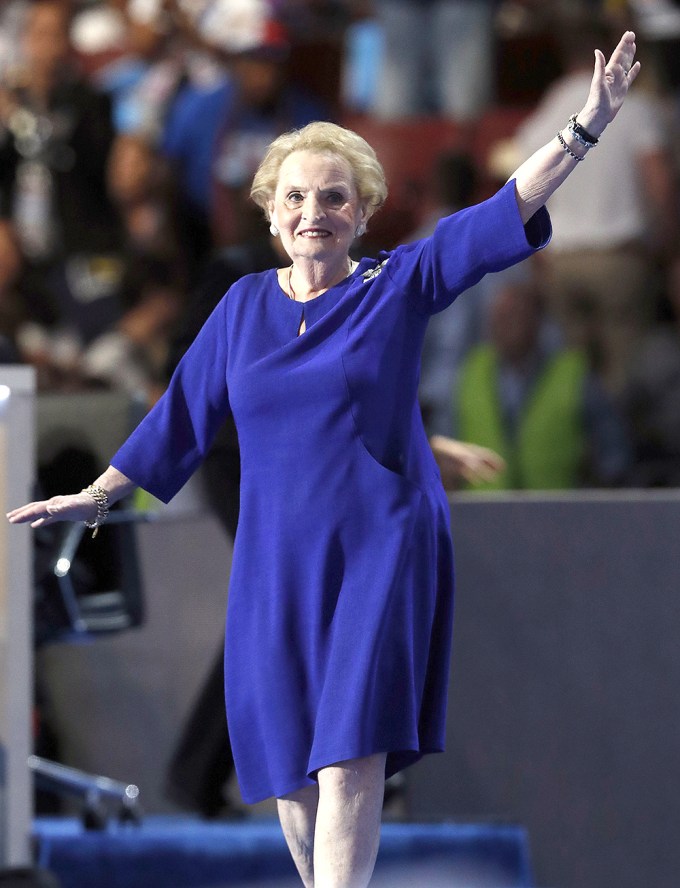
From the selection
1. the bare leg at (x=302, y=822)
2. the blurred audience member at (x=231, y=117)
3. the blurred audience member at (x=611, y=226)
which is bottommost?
the bare leg at (x=302, y=822)

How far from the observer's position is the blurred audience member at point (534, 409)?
5316 millimetres

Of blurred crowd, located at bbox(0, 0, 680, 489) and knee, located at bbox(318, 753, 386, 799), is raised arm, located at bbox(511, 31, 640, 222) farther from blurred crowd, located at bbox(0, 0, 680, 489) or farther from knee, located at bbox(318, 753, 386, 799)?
blurred crowd, located at bbox(0, 0, 680, 489)

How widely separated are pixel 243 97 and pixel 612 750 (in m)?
3.35

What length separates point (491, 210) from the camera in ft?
7.68

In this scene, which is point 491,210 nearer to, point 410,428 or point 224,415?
point 410,428

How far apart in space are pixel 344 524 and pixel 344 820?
44 centimetres

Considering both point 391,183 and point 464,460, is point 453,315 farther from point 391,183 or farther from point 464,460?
point 464,460

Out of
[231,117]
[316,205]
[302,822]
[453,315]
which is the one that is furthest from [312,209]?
[231,117]

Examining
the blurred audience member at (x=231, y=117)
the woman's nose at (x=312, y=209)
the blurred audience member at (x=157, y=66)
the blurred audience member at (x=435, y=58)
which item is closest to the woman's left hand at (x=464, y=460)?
the woman's nose at (x=312, y=209)

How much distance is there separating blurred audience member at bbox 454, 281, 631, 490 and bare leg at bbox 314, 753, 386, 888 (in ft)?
9.73

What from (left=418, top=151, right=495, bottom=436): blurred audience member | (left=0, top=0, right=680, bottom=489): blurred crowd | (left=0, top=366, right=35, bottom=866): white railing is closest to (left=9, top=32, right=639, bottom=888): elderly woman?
(left=0, top=366, right=35, bottom=866): white railing

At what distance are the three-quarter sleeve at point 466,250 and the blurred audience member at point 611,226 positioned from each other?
333 centimetres

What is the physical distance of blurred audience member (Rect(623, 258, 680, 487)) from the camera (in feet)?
17.0

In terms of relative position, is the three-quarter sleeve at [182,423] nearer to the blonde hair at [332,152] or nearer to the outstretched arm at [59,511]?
the outstretched arm at [59,511]
